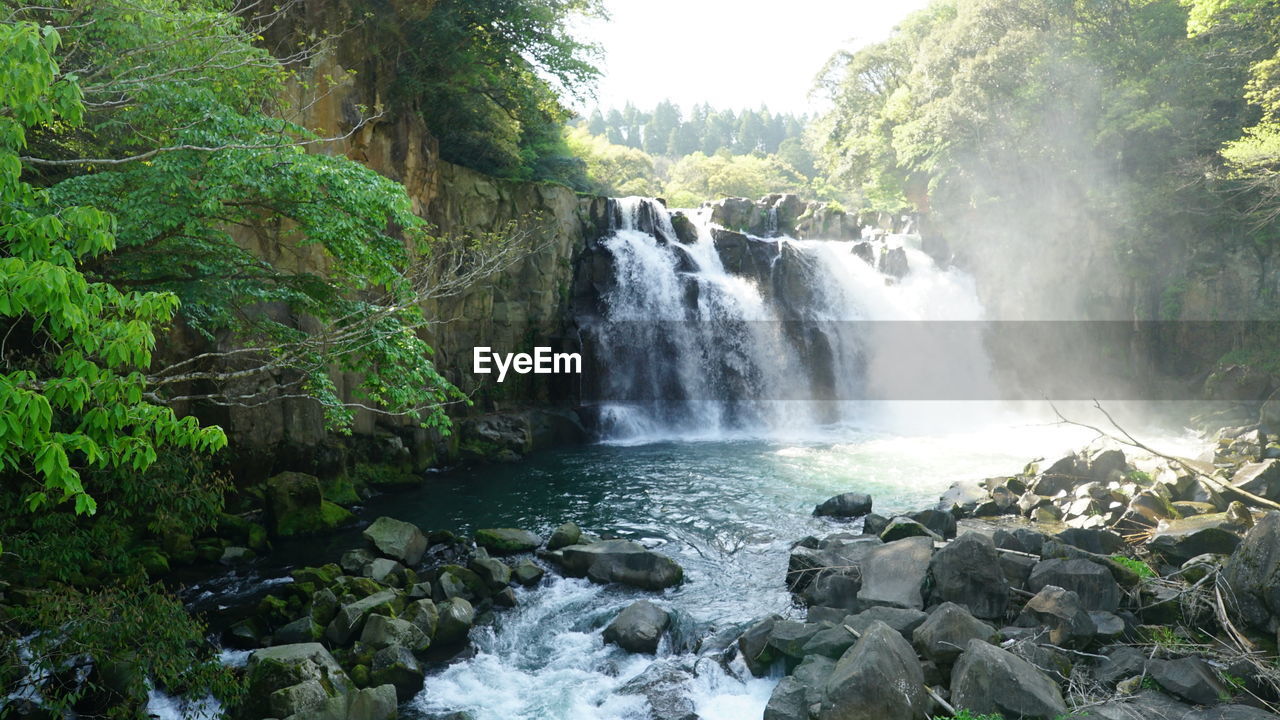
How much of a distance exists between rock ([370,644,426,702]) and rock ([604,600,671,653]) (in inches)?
91.5

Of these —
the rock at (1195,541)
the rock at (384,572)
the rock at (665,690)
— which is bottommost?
the rock at (665,690)

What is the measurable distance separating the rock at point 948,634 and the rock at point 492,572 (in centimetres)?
583

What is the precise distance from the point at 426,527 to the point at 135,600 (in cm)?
755

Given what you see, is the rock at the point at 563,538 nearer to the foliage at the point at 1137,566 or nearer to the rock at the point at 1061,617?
the rock at the point at 1061,617

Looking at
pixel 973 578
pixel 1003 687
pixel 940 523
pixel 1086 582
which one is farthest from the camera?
pixel 940 523

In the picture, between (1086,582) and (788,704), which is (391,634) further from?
(1086,582)

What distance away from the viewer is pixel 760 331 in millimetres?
26469

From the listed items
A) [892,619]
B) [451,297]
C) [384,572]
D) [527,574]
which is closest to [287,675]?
[384,572]

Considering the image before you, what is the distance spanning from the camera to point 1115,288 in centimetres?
2744

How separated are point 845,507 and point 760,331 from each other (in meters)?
12.6

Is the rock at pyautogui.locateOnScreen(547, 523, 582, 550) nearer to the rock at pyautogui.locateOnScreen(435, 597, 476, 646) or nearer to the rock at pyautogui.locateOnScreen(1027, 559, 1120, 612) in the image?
the rock at pyautogui.locateOnScreen(435, 597, 476, 646)

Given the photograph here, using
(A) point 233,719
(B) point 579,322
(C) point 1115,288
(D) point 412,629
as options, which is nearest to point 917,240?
(C) point 1115,288

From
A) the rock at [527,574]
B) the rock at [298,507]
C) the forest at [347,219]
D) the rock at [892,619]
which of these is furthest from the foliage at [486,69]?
the rock at [892,619]

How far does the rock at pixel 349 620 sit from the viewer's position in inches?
355
